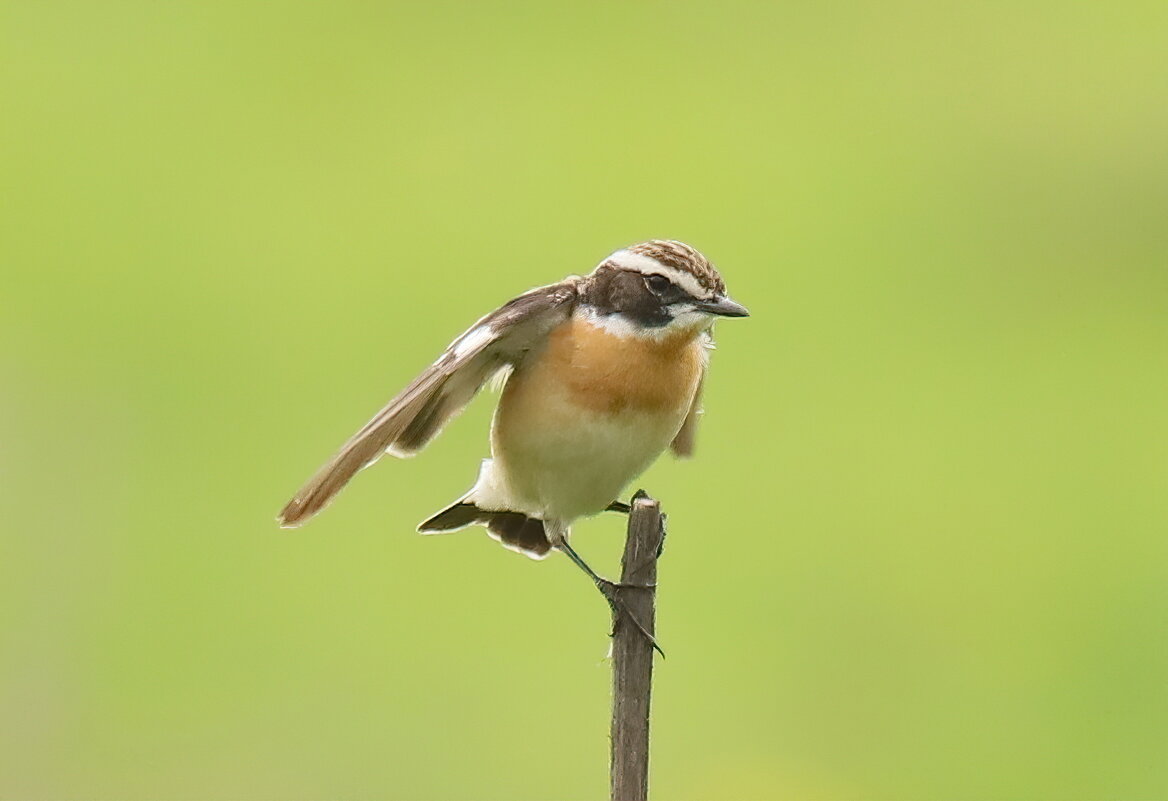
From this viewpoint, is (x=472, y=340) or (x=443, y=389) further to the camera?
(x=443, y=389)

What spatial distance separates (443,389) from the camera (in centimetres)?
674

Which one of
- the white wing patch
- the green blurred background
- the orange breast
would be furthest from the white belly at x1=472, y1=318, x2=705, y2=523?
the green blurred background

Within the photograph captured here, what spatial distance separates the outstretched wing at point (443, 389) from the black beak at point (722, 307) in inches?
18.7

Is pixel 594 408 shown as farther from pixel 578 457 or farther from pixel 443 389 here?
pixel 443 389

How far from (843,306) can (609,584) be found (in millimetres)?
10722

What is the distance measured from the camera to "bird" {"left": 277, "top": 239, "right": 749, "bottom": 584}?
6648 millimetres

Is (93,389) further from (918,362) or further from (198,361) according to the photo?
(918,362)

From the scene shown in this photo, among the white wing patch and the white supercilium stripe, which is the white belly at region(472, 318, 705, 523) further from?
the white wing patch

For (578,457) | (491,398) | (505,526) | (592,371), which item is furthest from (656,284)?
(491,398)

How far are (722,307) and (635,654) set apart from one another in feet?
4.31

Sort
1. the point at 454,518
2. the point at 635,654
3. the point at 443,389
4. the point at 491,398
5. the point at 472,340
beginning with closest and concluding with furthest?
the point at 635,654 → the point at 472,340 → the point at 443,389 → the point at 454,518 → the point at 491,398

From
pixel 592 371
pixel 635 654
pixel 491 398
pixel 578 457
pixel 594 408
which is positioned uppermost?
pixel 491 398

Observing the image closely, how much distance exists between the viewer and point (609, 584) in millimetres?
6242

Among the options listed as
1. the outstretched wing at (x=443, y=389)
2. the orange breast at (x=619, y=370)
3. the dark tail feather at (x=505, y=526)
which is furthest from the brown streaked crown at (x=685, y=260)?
the dark tail feather at (x=505, y=526)
